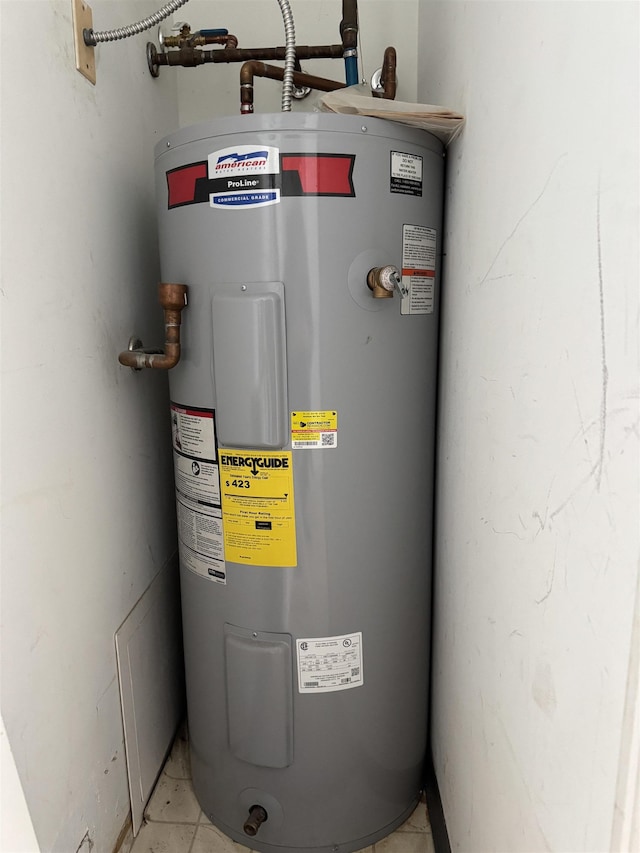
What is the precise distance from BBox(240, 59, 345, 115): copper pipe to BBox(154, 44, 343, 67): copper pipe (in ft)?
0.18

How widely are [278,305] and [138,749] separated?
3.30ft

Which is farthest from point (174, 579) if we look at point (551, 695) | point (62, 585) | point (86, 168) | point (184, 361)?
point (551, 695)

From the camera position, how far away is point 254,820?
120 centimetres

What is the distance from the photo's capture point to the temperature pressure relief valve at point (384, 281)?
3.31ft

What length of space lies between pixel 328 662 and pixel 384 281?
707mm

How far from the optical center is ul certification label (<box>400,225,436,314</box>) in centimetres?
108

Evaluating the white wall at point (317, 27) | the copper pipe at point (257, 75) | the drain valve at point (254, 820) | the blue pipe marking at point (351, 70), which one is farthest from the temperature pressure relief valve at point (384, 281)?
the drain valve at point (254, 820)

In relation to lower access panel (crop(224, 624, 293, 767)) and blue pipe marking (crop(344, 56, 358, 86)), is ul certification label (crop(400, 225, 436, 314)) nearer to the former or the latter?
blue pipe marking (crop(344, 56, 358, 86))

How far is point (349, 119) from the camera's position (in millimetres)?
986

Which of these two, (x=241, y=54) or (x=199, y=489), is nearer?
(x=199, y=489)

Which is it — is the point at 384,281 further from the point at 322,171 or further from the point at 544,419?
the point at 544,419

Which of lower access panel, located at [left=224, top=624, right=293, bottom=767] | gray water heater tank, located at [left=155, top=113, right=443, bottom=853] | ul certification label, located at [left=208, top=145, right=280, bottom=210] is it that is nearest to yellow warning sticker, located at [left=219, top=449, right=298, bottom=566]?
gray water heater tank, located at [left=155, top=113, right=443, bottom=853]

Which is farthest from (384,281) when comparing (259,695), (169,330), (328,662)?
(259,695)

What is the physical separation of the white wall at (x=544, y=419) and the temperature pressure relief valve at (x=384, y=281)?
120mm
